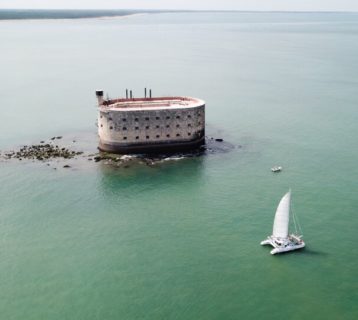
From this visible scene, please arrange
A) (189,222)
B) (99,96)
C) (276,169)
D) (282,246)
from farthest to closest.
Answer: (99,96) < (276,169) < (189,222) < (282,246)

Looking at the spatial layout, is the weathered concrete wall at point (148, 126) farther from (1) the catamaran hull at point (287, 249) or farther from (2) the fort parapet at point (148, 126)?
(1) the catamaran hull at point (287, 249)

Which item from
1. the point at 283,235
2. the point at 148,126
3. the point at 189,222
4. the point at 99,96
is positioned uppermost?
the point at 99,96

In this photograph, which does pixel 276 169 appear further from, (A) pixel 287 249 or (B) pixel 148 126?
(A) pixel 287 249

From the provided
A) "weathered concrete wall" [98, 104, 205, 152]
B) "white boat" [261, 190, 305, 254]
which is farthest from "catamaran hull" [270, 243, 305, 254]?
"weathered concrete wall" [98, 104, 205, 152]

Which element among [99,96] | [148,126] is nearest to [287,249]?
[148,126]

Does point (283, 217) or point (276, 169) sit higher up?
point (283, 217)

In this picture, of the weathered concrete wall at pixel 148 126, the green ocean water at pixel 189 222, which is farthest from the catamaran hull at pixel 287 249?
the weathered concrete wall at pixel 148 126

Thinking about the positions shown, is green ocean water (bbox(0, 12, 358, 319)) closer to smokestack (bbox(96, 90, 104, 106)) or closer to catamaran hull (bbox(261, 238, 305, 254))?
catamaran hull (bbox(261, 238, 305, 254))
